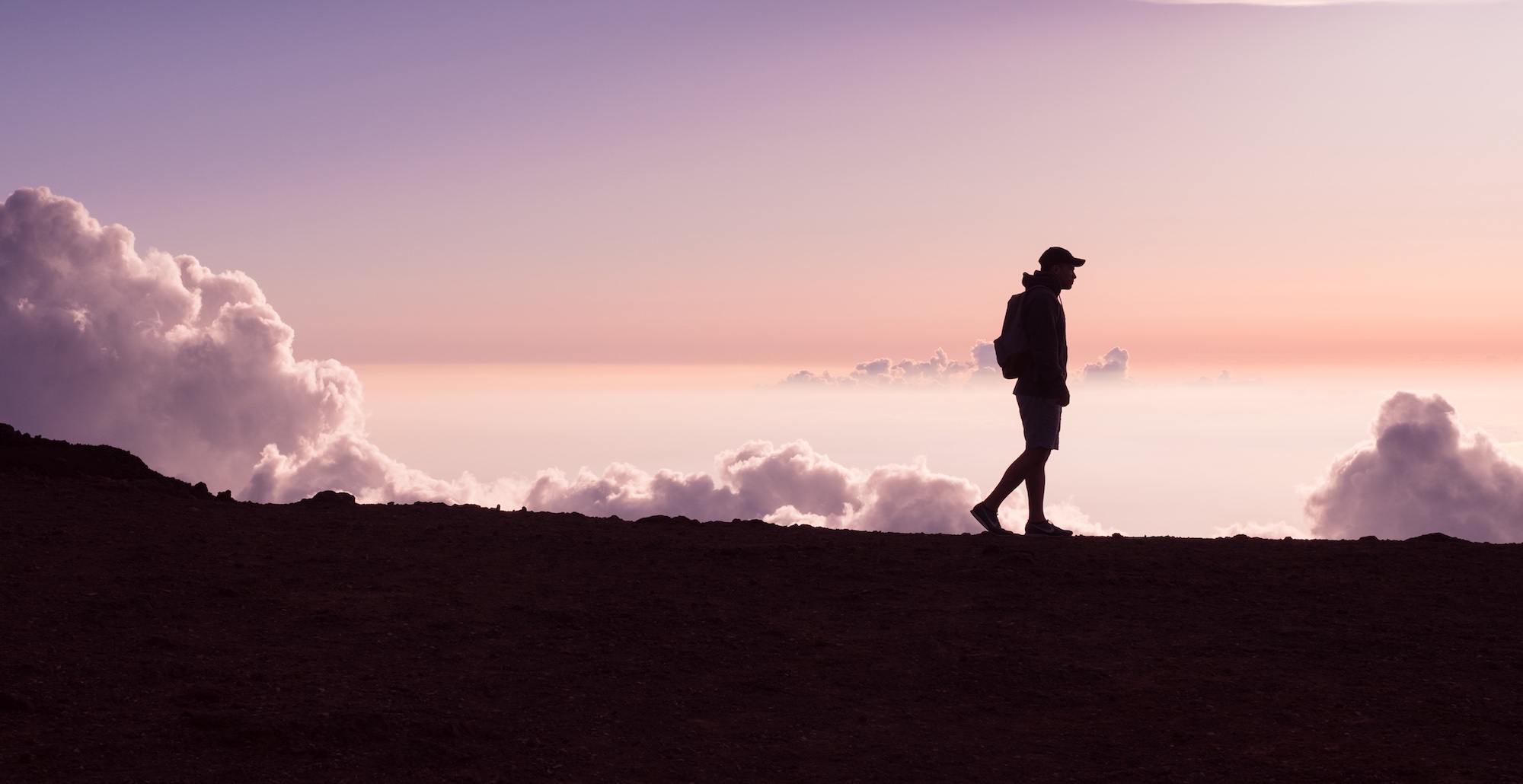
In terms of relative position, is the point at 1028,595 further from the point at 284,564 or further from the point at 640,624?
the point at 284,564

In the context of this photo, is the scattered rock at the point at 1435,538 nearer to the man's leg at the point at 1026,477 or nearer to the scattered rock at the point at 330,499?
the man's leg at the point at 1026,477

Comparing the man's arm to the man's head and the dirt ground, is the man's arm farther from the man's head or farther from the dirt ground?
the dirt ground

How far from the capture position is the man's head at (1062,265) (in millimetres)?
11375

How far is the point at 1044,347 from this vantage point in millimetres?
11008

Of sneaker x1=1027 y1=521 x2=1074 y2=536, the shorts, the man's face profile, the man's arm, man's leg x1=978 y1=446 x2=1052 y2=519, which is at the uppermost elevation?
the man's face profile

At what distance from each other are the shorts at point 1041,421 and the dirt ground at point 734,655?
1.24 metres

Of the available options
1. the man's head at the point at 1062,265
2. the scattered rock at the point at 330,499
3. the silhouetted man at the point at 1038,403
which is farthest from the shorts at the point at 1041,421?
the scattered rock at the point at 330,499

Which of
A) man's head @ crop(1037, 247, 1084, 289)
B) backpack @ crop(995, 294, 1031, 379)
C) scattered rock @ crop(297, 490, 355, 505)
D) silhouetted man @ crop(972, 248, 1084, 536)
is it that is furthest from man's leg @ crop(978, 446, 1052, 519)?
scattered rock @ crop(297, 490, 355, 505)

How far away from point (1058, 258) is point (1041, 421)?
Result: 1577 mm

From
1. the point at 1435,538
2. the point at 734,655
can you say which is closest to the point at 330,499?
the point at 734,655

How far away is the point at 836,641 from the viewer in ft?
24.4

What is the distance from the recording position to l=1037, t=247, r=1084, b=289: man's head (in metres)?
11.4

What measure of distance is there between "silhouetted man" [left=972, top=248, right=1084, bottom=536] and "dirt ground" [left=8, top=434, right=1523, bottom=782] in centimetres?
109

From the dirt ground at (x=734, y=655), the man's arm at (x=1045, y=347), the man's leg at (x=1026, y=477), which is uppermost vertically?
the man's arm at (x=1045, y=347)
